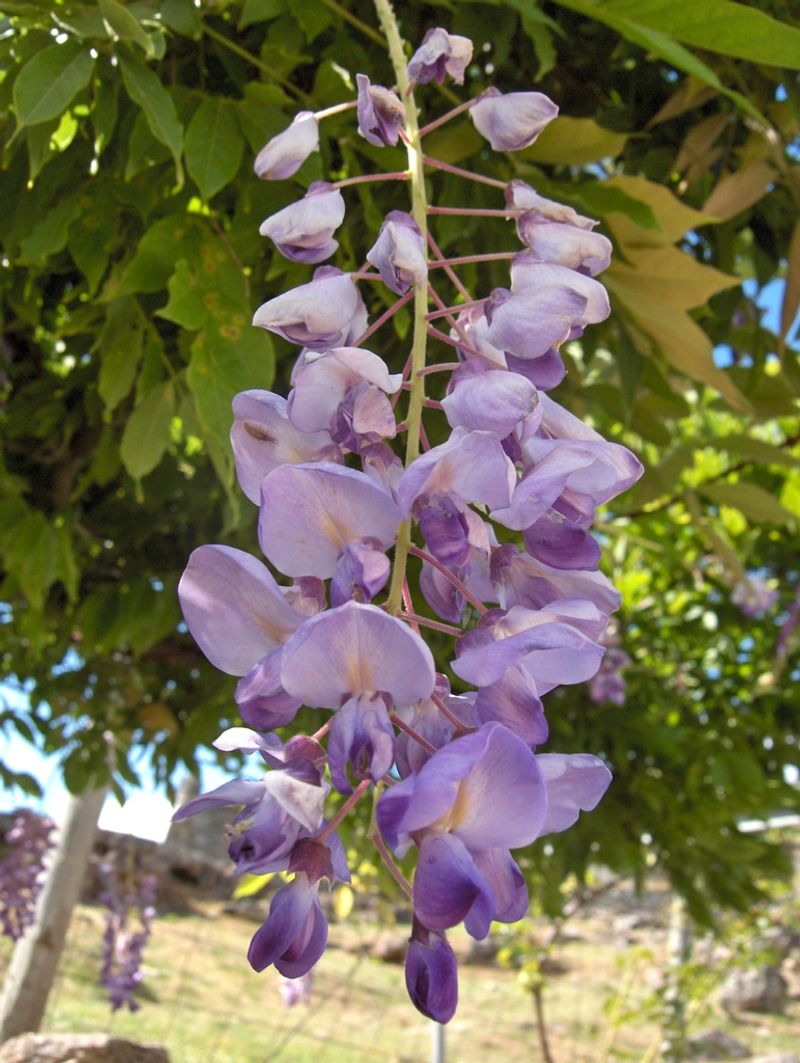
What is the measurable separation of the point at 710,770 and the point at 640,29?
1877 millimetres

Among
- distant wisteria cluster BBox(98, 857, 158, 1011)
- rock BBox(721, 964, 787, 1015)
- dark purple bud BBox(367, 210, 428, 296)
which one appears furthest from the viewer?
rock BBox(721, 964, 787, 1015)

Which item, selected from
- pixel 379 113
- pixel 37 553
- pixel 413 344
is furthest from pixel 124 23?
pixel 37 553

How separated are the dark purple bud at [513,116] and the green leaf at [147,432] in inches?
22.3

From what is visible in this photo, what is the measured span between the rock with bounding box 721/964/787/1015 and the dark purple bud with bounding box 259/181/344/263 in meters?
8.73

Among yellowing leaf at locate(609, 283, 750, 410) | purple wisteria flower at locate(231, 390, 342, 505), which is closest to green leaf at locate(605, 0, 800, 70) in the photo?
yellowing leaf at locate(609, 283, 750, 410)

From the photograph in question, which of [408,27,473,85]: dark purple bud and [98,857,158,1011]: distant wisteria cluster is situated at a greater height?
[408,27,473,85]: dark purple bud

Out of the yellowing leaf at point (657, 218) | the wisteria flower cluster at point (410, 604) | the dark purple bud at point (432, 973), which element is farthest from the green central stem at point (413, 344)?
the yellowing leaf at point (657, 218)

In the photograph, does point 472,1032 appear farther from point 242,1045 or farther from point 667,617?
point 667,617

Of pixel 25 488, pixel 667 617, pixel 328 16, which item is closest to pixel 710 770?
pixel 667 617

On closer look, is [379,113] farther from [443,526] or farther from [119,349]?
[119,349]

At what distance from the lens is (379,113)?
49 cm

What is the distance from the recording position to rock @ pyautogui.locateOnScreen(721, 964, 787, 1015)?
817cm

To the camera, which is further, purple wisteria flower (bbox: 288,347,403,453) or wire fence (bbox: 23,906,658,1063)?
wire fence (bbox: 23,906,658,1063)

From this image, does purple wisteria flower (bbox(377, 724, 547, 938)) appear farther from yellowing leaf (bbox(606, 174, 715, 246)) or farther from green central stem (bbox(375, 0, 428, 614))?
yellowing leaf (bbox(606, 174, 715, 246))
